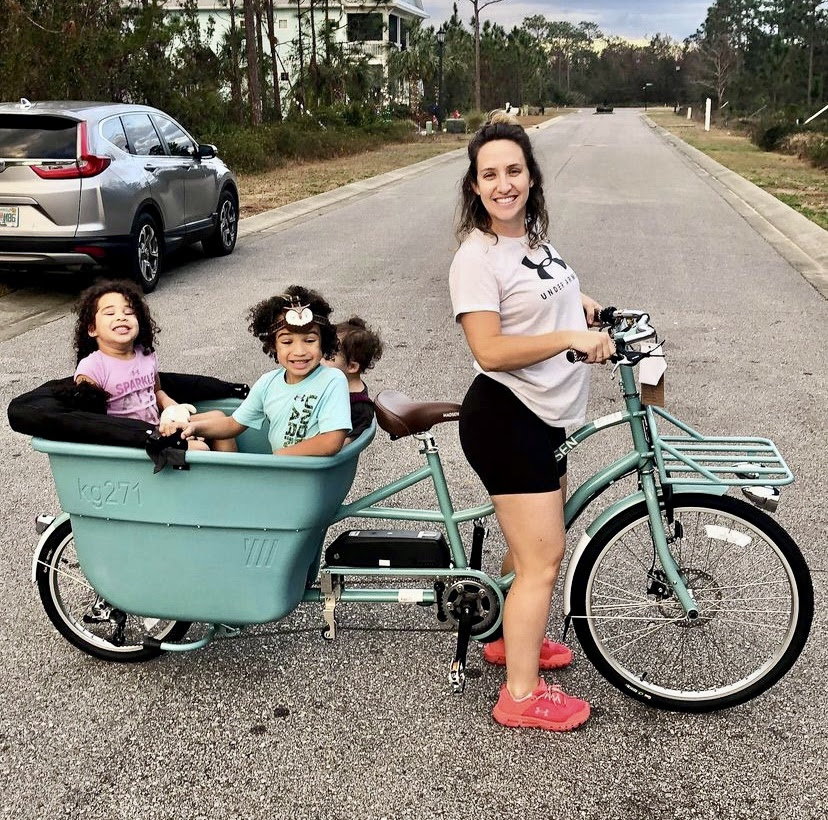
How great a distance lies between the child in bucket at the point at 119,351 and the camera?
3.31 m

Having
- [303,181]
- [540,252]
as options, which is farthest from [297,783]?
[303,181]

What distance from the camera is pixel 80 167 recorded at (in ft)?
28.4

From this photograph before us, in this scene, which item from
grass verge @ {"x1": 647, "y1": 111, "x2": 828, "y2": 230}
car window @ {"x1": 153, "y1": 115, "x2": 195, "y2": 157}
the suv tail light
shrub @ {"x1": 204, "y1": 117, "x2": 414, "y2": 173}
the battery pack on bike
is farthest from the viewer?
shrub @ {"x1": 204, "y1": 117, "x2": 414, "y2": 173}

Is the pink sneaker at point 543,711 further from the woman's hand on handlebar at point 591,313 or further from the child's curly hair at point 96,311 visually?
the child's curly hair at point 96,311

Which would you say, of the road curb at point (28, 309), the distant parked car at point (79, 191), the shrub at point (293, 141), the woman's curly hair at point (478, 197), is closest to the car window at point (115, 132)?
the distant parked car at point (79, 191)

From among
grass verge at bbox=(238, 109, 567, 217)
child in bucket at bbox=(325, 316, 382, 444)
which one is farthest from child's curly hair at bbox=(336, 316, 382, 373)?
grass verge at bbox=(238, 109, 567, 217)

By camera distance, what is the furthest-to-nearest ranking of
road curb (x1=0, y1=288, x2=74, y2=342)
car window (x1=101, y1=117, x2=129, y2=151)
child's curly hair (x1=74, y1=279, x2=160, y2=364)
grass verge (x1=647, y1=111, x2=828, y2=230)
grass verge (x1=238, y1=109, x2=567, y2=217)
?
grass verge (x1=238, y1=109, x2=567, y2=217), grass verge (x1=647, y1=111, x2=828, y2=230), car window (x1=101, y1=117, x2=129, y2=151), road curb (x1=0, y1=288, x2=74, y2=342), child's curly hair (x1=74, y1=279, x2=160, y2=364)

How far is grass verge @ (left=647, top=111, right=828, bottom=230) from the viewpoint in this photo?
16.4m

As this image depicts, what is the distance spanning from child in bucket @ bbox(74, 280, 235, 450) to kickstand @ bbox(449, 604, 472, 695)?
108 centimetres

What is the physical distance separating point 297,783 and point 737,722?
4.25 ft

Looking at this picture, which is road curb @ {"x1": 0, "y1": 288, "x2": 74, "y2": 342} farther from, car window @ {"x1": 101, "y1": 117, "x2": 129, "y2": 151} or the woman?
the woman

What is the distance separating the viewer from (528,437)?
2738mm

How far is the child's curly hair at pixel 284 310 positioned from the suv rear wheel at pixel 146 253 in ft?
21.7

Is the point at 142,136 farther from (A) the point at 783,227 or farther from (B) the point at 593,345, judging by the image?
(A) the point at 783,227
